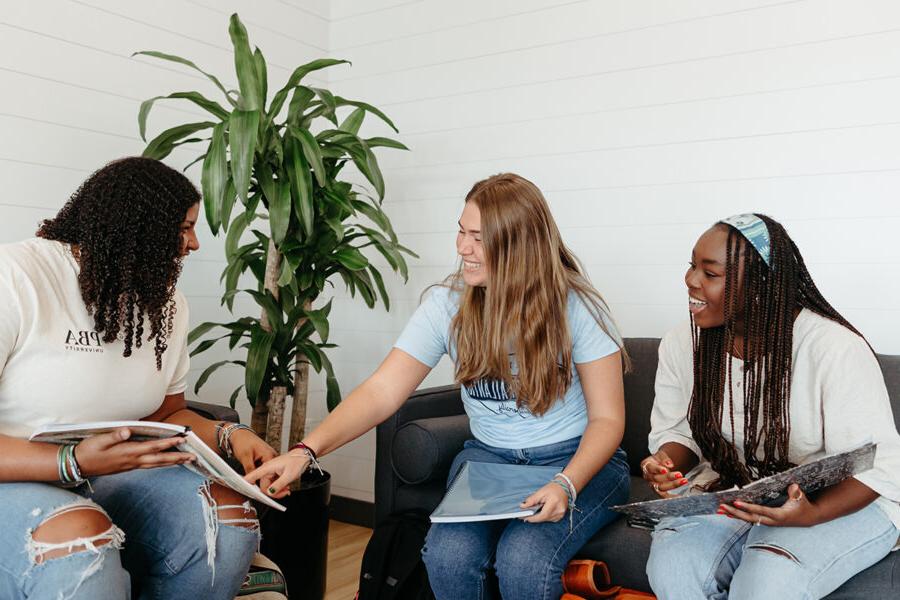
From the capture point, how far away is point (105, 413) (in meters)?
1.67

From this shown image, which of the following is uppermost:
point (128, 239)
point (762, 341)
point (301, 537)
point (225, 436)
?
point (128, 239)

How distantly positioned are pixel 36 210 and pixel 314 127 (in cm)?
131

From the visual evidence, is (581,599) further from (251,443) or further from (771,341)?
(251,443)

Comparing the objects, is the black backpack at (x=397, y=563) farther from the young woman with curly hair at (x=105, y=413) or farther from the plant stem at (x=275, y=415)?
the plant stem at (x=275, y=415)

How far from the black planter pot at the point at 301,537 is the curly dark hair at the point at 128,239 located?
788 mm

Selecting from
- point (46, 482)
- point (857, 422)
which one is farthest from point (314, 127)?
point (857, 422)

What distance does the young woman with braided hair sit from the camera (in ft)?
4.86

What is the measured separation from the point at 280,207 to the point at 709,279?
1265 mm

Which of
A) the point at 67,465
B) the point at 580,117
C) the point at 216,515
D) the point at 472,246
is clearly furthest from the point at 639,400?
the point at 67,465

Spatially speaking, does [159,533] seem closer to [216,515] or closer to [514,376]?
[216,515]

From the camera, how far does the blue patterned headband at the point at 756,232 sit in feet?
5.58

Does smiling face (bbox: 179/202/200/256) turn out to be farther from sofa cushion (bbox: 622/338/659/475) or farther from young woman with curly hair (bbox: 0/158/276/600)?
sofa cushion (bbox: 622/338/659/475)

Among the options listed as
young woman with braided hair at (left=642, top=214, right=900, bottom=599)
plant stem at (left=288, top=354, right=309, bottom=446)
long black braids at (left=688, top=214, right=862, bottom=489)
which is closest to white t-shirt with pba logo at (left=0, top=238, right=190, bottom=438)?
plant stem at (left=288, top=354, right=309, bottom=446)

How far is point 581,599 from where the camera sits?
174 cm
